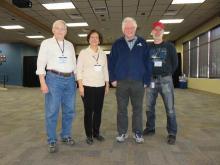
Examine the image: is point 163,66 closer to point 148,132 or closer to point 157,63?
point 157,63

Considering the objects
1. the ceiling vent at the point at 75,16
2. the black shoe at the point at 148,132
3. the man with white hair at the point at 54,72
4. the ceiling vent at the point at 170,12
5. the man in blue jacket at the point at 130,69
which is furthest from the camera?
the ceiling vent at the point at 75,16

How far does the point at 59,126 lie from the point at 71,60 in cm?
173

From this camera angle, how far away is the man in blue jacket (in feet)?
10.7

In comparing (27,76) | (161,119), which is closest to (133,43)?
(161,119)

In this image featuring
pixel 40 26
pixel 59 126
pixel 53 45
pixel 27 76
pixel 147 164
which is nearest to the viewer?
pixel 147 164

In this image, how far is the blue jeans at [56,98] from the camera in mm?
3010

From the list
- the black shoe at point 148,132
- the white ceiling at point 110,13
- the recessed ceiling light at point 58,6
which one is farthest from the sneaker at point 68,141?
the recessed ceiling light at point 58,6

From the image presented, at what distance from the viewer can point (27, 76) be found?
63.8 ft

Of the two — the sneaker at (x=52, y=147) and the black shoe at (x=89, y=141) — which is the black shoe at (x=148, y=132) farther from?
the sneaker at (x=52, y=147)

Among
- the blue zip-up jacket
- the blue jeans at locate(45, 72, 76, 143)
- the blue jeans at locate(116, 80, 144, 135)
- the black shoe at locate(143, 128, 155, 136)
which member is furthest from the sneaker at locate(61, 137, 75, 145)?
the black shoe at locate(143, 128, 155, 136)

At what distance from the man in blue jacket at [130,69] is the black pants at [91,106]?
23cm

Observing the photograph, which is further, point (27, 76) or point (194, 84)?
point (27, 76)

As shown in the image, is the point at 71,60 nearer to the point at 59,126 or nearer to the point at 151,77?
the point at 151,77

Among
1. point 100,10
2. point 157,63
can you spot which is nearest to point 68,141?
point 157,63
